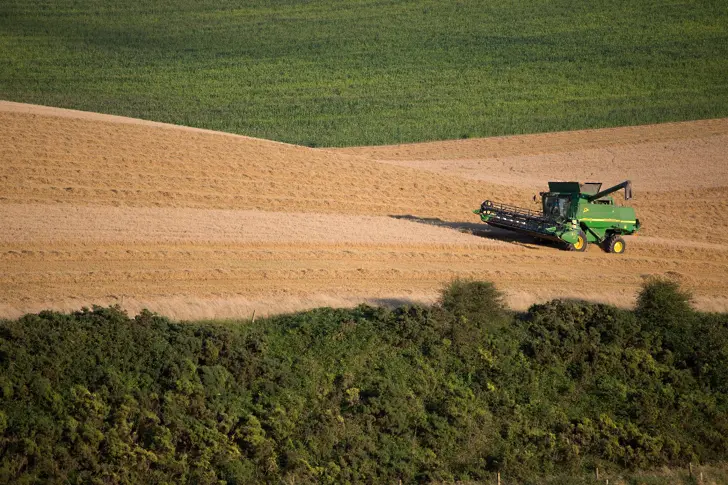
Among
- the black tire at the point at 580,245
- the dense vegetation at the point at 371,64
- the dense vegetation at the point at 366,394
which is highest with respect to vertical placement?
the dense vegetation at the point at 371,64

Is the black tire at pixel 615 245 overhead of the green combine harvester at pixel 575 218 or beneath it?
beneath

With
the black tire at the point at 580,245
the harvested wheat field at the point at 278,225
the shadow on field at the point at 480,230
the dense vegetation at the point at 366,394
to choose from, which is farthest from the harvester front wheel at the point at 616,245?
the dense vegetation at the point at 366,394

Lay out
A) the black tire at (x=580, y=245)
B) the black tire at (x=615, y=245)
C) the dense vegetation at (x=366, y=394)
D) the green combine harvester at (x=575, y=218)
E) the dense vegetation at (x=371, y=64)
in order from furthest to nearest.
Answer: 1. the dense vegetation at (x=371, y=64)
2. the black tire at (x=615, y=245)
3. the black tire at (x=580, y=245)
4. the green combine harvester at (x=575, y=218)
5. the dense vegetation at (x=366, y=394)

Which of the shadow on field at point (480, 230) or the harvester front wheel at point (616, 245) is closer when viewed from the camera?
the harvester front wheel at point (616, 245)

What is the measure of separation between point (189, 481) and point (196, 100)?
4036 centimetres

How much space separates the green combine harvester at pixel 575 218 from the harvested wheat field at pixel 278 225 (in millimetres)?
602

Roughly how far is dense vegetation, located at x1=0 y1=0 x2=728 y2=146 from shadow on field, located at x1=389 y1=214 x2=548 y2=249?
1564cm

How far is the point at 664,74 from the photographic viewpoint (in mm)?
62500

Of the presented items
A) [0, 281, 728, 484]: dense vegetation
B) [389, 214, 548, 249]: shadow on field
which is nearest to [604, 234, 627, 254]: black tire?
[389, 214, 548, 249]: shadow on field

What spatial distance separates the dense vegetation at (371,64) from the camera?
54656 millimetres

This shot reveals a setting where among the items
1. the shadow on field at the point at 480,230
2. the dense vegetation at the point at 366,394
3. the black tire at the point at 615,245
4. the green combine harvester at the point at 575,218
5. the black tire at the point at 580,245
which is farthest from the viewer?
the shadow on field at the point at 480,230

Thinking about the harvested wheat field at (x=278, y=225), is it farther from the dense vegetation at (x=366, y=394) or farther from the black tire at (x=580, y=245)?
the dense vegetation at (x=366, y=394)

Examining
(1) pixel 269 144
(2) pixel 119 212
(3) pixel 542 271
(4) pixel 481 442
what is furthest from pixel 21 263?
(1) pixel 269 144

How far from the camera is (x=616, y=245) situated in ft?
109
